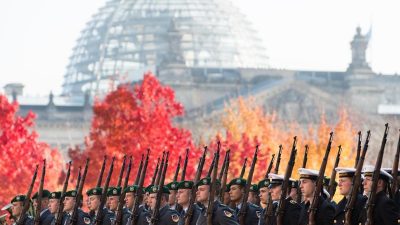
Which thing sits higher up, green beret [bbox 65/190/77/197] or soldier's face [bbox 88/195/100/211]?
green beret [bbox 65/190/77/197]

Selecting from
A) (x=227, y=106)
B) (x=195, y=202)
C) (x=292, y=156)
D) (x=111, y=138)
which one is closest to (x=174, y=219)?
(x=195, y=202)

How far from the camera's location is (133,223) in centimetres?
3775

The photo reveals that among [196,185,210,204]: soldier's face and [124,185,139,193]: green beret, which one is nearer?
[196,185,210,204]: soldier's face

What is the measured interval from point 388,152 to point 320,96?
155 ft

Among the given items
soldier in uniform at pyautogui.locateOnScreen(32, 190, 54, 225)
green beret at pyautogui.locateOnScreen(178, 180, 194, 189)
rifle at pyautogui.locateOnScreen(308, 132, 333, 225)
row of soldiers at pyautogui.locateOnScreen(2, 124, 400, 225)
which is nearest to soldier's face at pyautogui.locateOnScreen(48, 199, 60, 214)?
row of soldiers at pyautogui.locateOnScreen(2, 124, 400, 225)

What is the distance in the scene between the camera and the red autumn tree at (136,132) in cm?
10294

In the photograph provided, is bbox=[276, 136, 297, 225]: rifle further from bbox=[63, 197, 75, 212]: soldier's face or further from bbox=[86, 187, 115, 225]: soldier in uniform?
bbox=[63, 197, 75, 212]: soldier's face

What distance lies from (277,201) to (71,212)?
6465 millimetres

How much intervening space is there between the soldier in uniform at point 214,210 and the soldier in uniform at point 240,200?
0.76 m

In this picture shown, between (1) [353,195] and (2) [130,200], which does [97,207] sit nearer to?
(2) [130,200]

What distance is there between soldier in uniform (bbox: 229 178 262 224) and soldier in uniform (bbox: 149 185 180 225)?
1.18 m

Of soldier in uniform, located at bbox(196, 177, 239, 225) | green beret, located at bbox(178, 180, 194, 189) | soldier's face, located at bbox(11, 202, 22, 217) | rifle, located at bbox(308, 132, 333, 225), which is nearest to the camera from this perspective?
rifle, located at bbox(308, 132, 333, 225)

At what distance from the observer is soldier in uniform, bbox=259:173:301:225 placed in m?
34.1

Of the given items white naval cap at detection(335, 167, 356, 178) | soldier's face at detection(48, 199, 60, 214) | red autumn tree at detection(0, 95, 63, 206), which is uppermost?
white naval cap at detection(335, 167, 356, 178)
